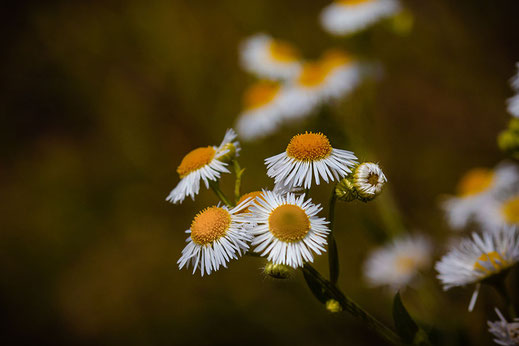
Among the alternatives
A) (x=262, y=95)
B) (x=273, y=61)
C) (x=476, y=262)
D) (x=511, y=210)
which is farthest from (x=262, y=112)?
(x=476, y=262)

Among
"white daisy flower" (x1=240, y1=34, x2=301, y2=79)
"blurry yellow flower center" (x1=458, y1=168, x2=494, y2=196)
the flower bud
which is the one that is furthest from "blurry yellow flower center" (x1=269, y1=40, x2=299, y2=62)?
the flower bud

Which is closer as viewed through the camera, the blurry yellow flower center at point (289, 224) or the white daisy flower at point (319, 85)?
the blurry yellow flower center at point (289, 224)

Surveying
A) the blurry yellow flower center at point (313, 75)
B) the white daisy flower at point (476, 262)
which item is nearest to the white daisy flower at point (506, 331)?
the white daisy flower at point (476, 262)

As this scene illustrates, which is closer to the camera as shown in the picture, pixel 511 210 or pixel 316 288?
pixel 316 288

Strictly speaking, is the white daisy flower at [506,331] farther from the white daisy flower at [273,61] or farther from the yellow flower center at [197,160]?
the white daisy flower at [273,61]

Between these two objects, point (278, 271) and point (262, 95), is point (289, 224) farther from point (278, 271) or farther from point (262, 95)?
point (262, 95)
